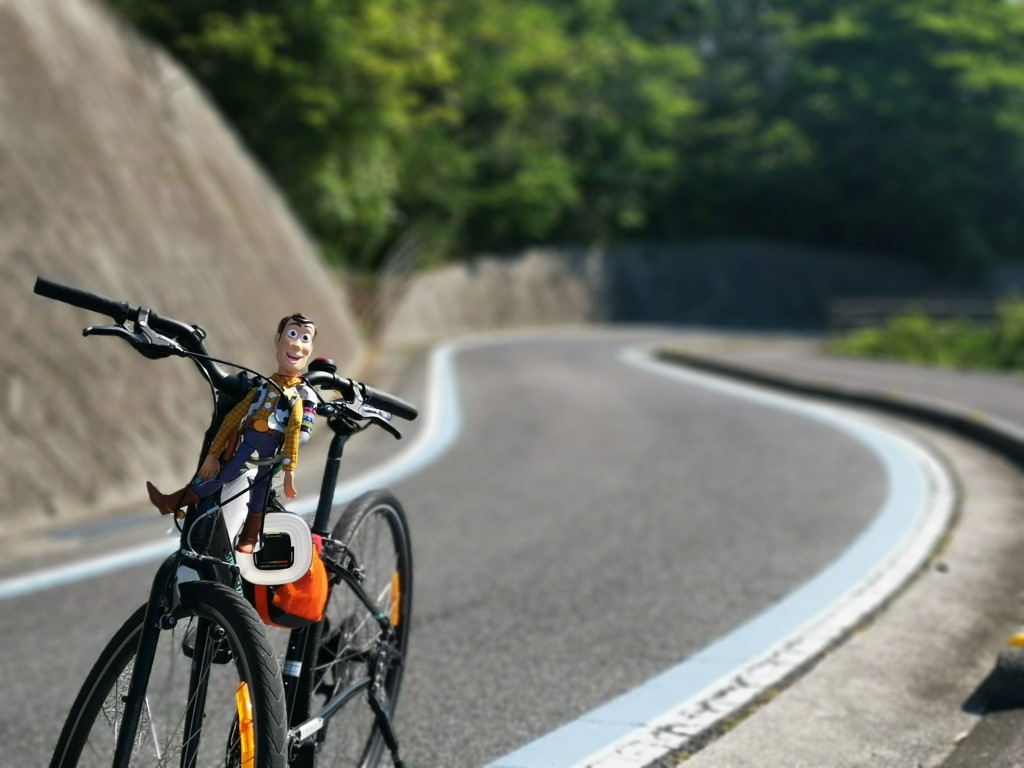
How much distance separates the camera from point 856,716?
4.17 metres

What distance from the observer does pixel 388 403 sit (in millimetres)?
3229

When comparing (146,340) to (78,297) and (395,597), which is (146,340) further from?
(395,597)

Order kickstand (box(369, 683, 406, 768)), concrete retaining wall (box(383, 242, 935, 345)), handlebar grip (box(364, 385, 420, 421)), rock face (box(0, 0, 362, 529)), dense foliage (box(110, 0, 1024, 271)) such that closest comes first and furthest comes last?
handlebar grip (box(364, 385, 420, 421)) < kickstand (box(369, 683, 406, 768)) < rock face (box(0, 0, 362, 529)) < dense foliage (box(110, 0, 1024, 271)) < concrete retaining wall (box(383, 242, 935, 345))

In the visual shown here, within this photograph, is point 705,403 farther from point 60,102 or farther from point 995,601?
point 995,601

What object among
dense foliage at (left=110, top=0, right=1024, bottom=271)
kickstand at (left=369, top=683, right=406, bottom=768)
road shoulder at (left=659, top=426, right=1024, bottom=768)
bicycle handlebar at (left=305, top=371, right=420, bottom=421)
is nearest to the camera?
bicycle handlebar at (left=305, top=371, right=420, bottom=421)

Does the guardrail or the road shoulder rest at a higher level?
the road shoulder

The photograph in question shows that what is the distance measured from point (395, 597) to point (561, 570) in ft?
9.35

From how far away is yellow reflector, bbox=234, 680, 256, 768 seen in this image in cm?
266

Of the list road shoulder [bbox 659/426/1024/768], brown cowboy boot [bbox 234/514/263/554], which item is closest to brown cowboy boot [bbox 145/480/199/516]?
brown cowboy boot [bbox 234/514/263/554]

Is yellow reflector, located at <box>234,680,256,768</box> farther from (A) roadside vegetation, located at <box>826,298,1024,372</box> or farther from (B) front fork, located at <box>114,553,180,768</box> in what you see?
(A) roadside vegetation, located at <box>826,298,1024,372</box>

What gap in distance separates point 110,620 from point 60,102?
26.3 ft

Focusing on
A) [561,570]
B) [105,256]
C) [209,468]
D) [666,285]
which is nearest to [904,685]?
[561,570]

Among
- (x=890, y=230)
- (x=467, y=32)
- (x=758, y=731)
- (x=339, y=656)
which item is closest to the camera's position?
(x=339, y=656)

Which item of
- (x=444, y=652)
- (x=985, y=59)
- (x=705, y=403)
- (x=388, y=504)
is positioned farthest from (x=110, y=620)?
(x=985, y=59)
